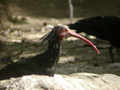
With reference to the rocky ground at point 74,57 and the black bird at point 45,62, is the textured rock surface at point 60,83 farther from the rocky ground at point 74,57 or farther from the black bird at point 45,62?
the rocky ground at point 74,57

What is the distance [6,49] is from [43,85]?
3.20 metres

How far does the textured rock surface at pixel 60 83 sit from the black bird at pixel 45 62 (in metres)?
0.19

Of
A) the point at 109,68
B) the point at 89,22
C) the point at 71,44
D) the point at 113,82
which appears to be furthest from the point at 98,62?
the point at 113,82

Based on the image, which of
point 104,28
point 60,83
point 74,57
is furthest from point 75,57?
point 60,83

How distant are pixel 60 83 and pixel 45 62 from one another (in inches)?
25.3

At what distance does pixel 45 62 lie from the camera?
496cm

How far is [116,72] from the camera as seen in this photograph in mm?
6398

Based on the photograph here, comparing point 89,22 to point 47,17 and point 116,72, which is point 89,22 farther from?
point 47,17

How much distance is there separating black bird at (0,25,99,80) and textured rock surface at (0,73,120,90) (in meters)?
0.19

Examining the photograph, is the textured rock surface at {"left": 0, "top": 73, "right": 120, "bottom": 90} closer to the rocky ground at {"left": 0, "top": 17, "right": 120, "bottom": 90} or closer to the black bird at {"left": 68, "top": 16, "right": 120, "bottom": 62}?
the rocky ground at {"left": 0, "top": 17, "right": 120, "bottom": 90}

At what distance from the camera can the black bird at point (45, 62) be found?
4902 mm

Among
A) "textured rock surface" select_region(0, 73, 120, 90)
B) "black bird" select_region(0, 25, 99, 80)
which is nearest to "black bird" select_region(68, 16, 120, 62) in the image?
"textured rock surface" select_region(0, 73, 120, 90)

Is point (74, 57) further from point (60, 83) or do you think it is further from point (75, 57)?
point (60, 83)

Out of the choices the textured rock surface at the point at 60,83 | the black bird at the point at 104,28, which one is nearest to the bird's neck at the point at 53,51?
the textured rock surface at the point at 60,83
